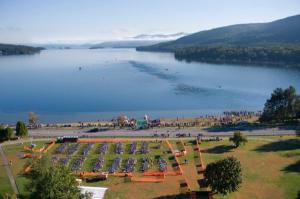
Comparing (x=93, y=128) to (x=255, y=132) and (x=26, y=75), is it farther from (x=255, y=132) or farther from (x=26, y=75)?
(x=26, y=75)

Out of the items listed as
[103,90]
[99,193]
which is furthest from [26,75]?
[99,193]

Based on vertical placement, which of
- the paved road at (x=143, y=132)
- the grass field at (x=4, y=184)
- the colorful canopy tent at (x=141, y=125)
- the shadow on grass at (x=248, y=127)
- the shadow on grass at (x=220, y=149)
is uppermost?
the colorful canopy tent at (x=141, y=125)

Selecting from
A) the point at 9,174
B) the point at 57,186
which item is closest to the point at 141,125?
the point at 9,174

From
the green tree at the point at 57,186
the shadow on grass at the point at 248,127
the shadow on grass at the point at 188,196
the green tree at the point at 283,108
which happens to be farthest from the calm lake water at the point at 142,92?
the green tree at the point at 57,186

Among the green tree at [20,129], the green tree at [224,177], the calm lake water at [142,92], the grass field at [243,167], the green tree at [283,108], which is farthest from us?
the calm lake water at [142,92]

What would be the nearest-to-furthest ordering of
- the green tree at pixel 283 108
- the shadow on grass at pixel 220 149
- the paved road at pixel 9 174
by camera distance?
the paved road at pixel 9 174 → the shadow on grass at pixel 220 149 → the green tree at pixel 283 108

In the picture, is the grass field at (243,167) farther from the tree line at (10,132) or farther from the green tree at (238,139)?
the tree line at (10,132)

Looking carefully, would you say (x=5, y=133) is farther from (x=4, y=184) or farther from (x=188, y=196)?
(x=188, y=196)

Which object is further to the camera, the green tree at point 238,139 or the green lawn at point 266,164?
the green tree at point 238,139
